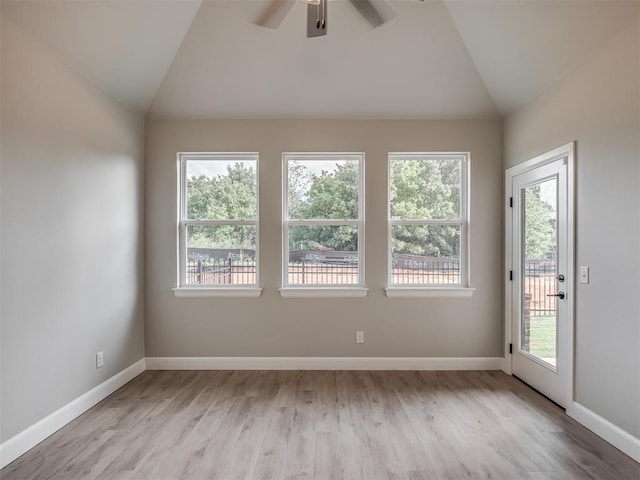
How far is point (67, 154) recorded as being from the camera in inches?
106

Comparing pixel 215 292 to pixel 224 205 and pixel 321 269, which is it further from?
pixel 321 269

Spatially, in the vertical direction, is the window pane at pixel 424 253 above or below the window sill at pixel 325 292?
above

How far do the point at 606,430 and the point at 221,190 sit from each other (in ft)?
12.6

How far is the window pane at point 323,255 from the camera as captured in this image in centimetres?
387

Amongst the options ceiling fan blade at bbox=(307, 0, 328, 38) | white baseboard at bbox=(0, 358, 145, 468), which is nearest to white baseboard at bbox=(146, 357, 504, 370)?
white baseboard at bbox=(0, 358, 145, 468)

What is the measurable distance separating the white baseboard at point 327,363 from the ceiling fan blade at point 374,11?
306cm

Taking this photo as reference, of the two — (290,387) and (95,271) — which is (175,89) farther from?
(290,387)

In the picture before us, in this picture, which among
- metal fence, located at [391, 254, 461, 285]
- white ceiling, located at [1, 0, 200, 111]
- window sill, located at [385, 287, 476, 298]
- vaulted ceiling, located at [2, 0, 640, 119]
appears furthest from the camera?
metal fence, located at [391, 254, 461, 285]

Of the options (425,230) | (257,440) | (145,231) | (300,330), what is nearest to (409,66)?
(425,230)

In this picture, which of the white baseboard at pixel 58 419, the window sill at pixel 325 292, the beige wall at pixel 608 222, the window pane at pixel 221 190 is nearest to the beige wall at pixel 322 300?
the window sill at pixel 325 292

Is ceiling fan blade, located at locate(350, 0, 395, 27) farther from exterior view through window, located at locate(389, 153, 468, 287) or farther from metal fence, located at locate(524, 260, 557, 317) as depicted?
metal fence, located at locate(524, 260, 557, 317)

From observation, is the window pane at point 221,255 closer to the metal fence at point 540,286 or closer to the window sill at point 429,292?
the window sill at point 429,292

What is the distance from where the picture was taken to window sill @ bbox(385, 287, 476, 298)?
375 centimetres

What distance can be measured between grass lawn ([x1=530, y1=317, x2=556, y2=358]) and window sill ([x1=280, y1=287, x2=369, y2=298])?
5.21ft
